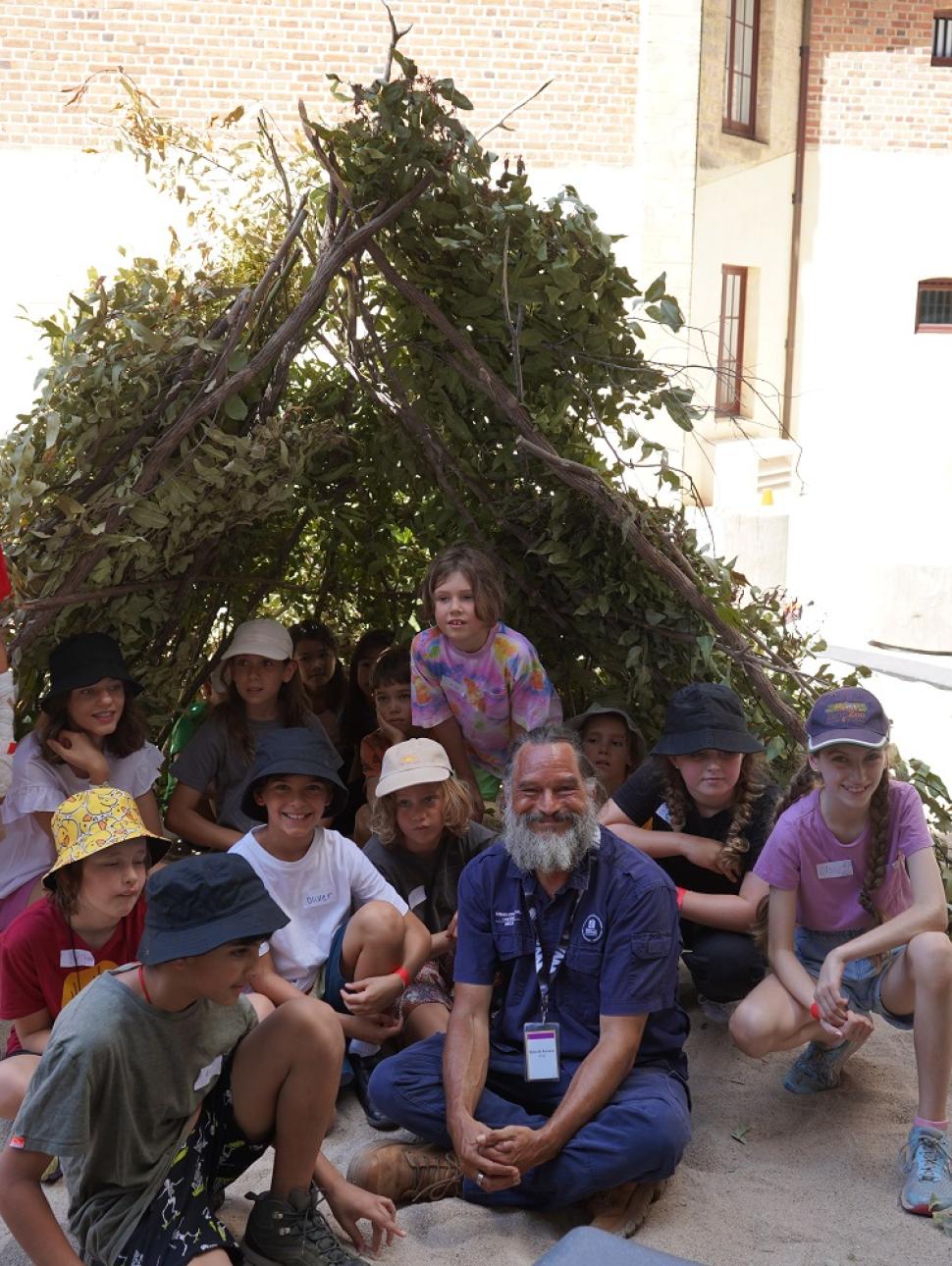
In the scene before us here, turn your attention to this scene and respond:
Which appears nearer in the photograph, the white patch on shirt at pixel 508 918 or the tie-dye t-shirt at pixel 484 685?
the white patch on shirt at pixel 508 918

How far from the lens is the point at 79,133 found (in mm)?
11500

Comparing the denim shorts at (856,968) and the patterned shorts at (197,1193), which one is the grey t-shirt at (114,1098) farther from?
the denim shorts at (856,968)

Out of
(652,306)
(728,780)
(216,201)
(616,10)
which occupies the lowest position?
(728,780)

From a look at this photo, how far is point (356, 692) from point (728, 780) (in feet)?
6.71

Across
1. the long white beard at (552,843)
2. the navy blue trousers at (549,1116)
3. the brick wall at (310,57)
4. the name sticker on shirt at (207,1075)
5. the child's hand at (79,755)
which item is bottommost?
the navy blue trousers at (549,1116)

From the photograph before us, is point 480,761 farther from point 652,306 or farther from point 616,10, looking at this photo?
point 616,10

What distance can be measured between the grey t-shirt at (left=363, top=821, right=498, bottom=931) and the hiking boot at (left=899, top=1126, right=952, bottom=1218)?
1340mm

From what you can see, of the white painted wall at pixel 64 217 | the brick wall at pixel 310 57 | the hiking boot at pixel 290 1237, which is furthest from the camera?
the brick wall at pixel 310 57

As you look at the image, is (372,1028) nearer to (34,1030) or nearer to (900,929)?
(34,1030)

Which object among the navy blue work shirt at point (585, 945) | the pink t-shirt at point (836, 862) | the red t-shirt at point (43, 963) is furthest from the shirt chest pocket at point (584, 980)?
the red t-shirt at point (43, 963)

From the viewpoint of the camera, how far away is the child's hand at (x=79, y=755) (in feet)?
12.8

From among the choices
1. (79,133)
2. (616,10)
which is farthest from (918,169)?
(79,133)

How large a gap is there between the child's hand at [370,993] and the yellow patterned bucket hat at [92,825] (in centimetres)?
72

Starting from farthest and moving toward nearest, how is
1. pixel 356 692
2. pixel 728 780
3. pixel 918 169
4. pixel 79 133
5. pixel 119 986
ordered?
pixel 918 169 < pixel 79 133 < pixel 356 692 < pixel 728 780 < pixel 119 986
